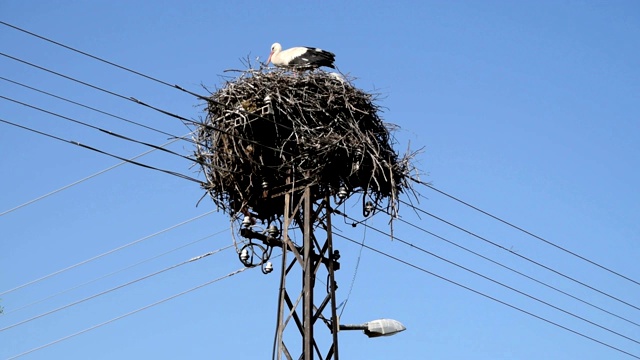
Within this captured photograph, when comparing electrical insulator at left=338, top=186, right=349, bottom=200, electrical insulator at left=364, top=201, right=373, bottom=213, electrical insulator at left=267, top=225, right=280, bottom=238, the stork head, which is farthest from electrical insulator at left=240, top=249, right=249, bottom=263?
the stork head

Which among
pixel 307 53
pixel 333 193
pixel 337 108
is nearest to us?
pixel 333 193

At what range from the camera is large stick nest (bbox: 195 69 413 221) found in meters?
10.5

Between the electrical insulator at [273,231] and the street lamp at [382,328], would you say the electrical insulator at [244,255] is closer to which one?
the electrical insulator at [273,231]

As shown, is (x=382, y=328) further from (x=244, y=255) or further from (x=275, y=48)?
(x=275, y=48)

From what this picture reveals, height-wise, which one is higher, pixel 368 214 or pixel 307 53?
pixel 307 53

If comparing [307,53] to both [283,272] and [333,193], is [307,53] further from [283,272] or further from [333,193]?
[283,272]

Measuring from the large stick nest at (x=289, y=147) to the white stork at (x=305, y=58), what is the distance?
1.02m

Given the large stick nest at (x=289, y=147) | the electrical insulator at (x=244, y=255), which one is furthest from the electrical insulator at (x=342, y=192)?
the electrical insulator at (x=244, y=255)

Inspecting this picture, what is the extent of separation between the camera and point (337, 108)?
11.1m

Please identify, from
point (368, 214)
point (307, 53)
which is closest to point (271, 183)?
point (368, 214)

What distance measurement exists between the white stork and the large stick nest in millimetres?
1024

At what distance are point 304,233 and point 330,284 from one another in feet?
1.74

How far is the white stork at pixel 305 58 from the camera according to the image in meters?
12.4

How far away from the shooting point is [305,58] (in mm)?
12469
